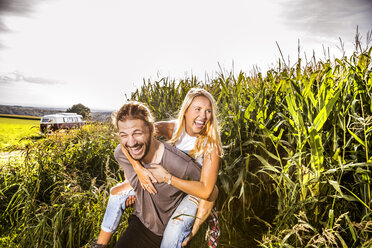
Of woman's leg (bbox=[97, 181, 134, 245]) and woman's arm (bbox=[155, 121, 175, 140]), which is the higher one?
woman's arm (bbox=[155, 121, 175, 140])

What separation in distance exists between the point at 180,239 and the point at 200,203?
0.70ft

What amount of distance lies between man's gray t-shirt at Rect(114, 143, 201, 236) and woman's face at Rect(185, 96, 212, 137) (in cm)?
16

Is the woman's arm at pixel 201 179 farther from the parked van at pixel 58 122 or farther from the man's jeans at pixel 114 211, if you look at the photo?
the parked van at pixel 58 122

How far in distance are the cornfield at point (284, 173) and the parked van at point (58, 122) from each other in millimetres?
780

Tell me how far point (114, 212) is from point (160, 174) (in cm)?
43

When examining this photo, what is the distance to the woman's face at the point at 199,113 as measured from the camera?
124 centimetres

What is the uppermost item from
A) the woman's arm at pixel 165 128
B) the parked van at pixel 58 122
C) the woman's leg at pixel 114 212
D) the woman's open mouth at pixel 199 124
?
the woman's open mouth at pixel 199 124


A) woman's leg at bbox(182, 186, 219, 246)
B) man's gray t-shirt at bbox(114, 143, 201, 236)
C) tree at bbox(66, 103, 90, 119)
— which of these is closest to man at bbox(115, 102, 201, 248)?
man's gray t-shirt at bbox(114, 143, 201, 236)

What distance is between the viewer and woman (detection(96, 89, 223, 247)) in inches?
47.5

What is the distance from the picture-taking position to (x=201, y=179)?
1218 mm

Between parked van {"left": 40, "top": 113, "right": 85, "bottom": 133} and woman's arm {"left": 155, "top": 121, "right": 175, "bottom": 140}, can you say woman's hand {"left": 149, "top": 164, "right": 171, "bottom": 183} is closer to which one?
woman's arm {"left": 155, "top": 121, "right": 175, "bottom": 140}

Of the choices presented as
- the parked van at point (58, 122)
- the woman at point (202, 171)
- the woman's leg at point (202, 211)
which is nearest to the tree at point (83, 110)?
the parked van at point (58, 122)

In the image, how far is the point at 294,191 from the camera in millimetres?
1411

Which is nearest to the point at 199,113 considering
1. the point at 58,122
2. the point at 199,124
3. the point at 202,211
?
the point at 199,124
